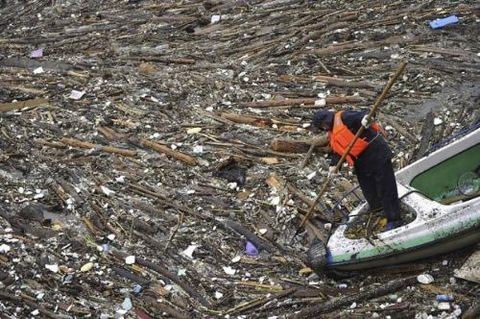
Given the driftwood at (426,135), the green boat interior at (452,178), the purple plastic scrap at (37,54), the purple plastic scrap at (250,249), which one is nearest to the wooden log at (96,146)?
the purple plastic scrap at (250,249)

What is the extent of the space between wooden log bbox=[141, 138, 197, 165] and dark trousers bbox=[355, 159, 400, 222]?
2.94 m

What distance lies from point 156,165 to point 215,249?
1.99 m

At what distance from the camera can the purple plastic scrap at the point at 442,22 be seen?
11.8 metres

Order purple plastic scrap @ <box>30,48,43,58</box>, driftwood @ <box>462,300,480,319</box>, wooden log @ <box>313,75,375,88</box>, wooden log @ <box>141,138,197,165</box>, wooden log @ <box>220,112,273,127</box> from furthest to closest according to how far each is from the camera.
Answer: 1. purple plastic scrap @ <box>30,48,43,58</box>
2. wooden log @ <box>313,75,375,88</box>
3. wooden log @ <box>220,112,273,127</box>
4. wooden log @ <box>141,138,197,165</box>
5. driftwood @ <box>462,300,480,319</box>

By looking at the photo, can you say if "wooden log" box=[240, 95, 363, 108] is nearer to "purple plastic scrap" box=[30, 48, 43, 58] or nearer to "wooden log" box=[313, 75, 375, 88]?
"wooden log" box=[313, 75, 375, 88]

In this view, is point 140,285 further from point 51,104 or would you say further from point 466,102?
point 466,102

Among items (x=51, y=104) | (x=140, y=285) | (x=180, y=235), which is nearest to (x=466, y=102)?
(x=180, y=235)

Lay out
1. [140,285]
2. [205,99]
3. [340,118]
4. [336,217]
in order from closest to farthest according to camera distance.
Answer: [340,118] → [140,285] → [336,217] → [205,99]

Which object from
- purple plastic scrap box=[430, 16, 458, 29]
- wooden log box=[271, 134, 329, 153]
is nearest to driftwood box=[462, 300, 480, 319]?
wooden log box=[271, 134, 329, 153]

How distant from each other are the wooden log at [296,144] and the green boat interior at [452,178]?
1872 mm

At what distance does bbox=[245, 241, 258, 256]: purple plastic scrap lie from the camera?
26.0 feet

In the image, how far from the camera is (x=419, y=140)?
9.33 meters

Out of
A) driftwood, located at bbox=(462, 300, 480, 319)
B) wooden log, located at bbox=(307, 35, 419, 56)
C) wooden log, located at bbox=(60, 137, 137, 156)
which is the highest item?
wooden log, located at bbox=(60, 137, 137, 156)

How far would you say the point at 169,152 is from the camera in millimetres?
9656
